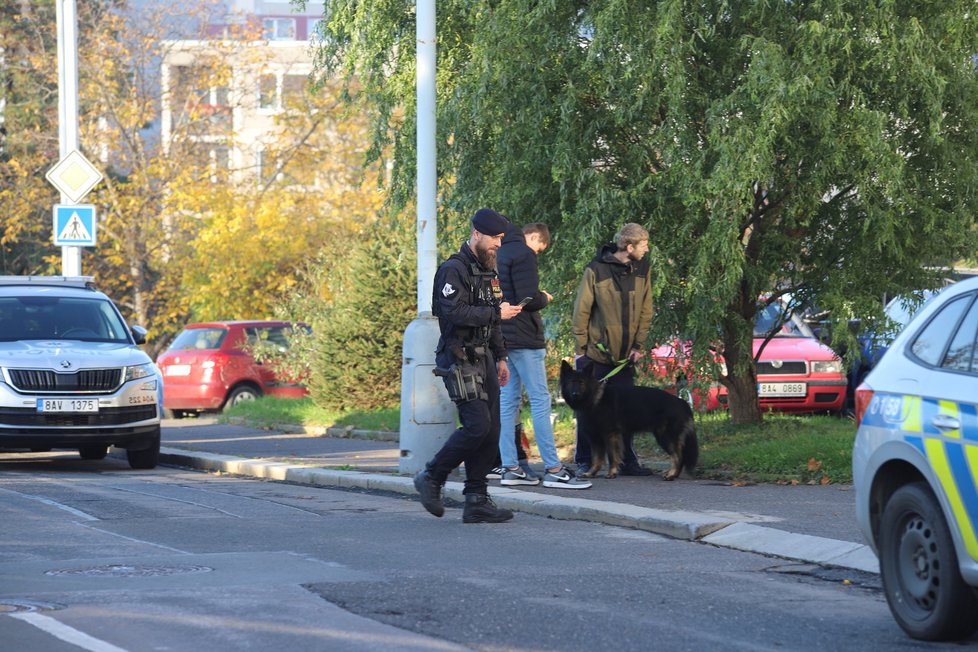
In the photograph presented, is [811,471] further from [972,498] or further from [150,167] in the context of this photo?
[150,167]

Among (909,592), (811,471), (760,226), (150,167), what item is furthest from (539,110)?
(150,167)

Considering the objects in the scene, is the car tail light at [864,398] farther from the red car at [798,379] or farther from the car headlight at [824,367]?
the car headlight at [824,367]

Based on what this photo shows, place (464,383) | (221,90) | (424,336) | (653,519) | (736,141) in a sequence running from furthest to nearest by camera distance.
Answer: (221,90) → (424,336) → (736,141) → (464,383) → (653,519)

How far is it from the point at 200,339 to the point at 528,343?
15813 millimetres

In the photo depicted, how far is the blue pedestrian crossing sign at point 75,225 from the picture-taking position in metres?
20.9

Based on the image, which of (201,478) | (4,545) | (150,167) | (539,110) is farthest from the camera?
(150,167)

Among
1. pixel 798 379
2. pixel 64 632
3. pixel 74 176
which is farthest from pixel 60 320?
pixel 64 632

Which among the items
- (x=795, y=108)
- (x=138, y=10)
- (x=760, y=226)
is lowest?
(x=760, y=226)

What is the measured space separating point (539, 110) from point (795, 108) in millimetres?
2471

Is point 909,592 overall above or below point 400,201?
below

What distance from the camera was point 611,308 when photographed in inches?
488

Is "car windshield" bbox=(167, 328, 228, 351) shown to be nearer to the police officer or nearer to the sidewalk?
the sidewalk

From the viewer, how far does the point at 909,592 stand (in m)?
6.39

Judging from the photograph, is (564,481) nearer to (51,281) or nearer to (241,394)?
(51,281)
